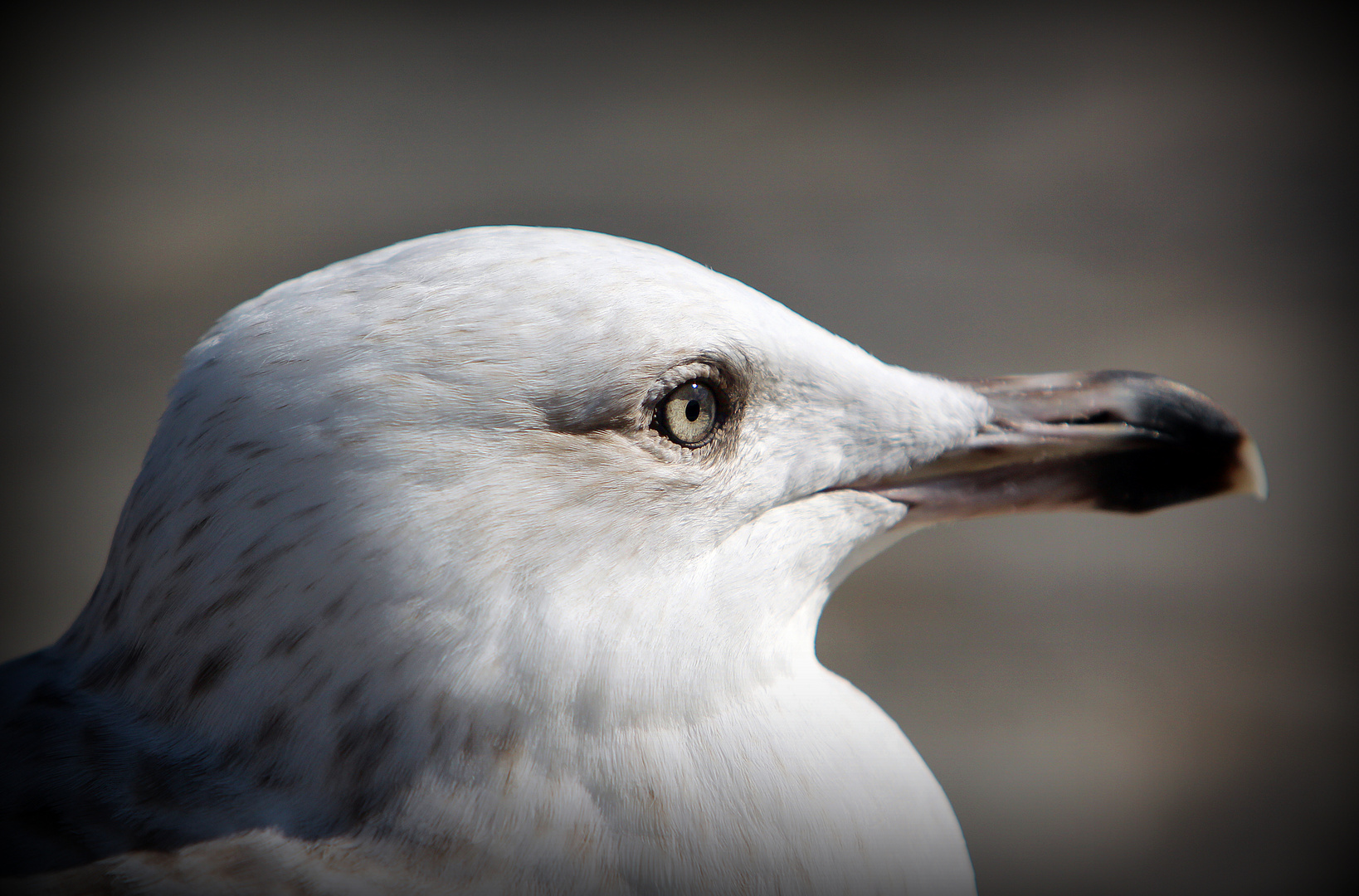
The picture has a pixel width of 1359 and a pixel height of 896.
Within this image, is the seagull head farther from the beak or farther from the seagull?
the beak

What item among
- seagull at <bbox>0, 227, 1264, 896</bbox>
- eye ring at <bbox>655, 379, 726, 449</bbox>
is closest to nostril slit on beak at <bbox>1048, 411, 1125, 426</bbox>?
seagull at <bbox>0, 227, 1264, 896</bbox>

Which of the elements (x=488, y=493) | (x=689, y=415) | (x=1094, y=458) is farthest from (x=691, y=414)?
(x=1094, y=458)

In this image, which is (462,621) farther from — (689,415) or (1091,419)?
(1091,419)

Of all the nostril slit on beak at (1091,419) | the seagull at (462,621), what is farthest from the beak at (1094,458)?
the seagull at (462,621)

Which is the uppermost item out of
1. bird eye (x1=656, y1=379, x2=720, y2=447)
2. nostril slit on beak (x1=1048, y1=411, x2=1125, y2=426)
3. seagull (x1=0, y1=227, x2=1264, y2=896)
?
nostril slit on beak (x1=1048, y1=411, x2=1125, y2=426)

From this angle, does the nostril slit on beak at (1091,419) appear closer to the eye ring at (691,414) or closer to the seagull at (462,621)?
the seagull at (462,621)

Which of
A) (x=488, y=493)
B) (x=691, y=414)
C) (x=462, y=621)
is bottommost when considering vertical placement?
(x=462, y=621)
